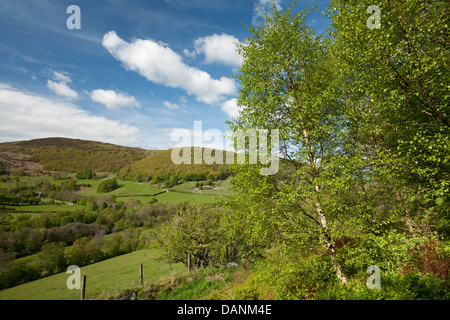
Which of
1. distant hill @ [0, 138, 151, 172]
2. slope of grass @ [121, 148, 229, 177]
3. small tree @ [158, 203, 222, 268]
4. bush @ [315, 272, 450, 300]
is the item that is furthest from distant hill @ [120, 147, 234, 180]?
bush @ [315, 272, 450, 300]

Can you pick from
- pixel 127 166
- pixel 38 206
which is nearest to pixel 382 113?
pixel 38 206

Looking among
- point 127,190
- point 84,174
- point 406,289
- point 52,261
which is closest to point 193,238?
point 406,289

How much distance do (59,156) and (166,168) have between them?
76.0 metres

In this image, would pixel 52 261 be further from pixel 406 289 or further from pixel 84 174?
pixel 84 174

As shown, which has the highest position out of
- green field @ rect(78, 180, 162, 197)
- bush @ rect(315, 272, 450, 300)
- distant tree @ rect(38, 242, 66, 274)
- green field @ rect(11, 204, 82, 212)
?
bush @ rect(315, 272, 450, 300)

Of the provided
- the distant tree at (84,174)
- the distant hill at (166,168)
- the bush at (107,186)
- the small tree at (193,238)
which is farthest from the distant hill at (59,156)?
the small tree at (193,238)

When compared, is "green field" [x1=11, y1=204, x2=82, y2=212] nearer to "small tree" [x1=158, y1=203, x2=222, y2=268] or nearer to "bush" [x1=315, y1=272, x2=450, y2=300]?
"small tree" [x1=158, y1=203, x2=222, y2=268]

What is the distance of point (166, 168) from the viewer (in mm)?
130625

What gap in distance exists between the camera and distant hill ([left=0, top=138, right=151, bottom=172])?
376ft

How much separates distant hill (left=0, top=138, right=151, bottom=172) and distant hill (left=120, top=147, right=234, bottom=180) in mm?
16345

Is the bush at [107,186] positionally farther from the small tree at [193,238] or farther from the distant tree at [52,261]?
the small tree at [193,238]

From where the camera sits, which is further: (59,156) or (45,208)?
(59,156)

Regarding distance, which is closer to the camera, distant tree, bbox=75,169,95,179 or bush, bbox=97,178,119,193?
bush, bbox=97,178,119,193
